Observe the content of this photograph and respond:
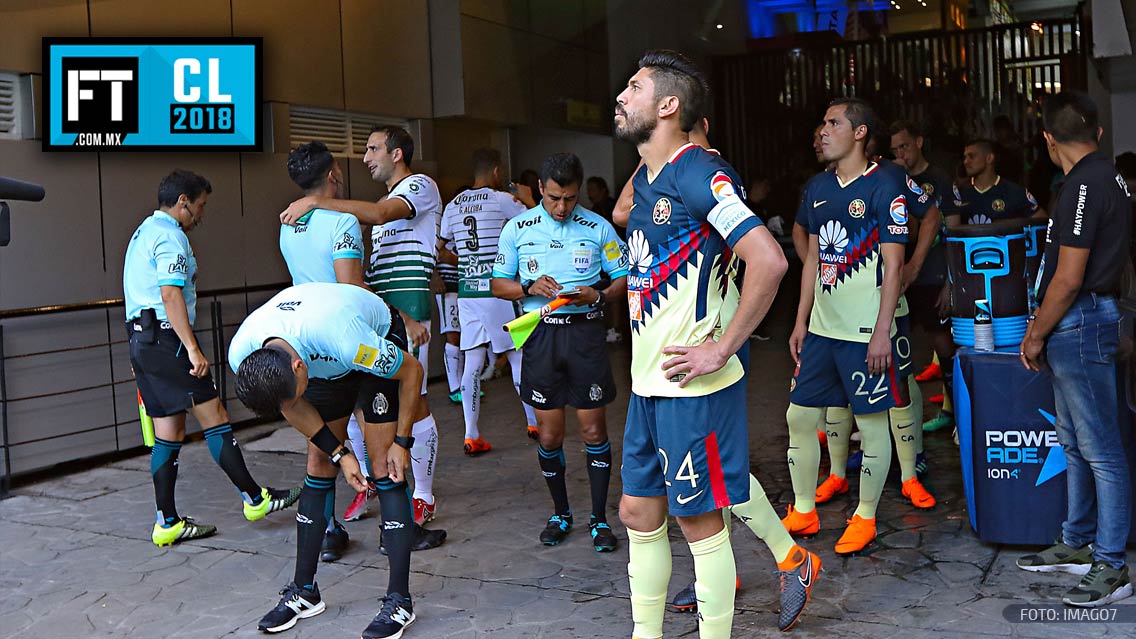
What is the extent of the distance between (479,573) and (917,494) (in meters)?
2.24

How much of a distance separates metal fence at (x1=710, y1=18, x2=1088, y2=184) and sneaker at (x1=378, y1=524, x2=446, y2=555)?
38.8 feet

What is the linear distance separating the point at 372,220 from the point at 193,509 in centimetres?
214

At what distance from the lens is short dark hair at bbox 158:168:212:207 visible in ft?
17.9

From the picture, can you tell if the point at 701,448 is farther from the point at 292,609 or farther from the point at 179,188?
the point at 179,188

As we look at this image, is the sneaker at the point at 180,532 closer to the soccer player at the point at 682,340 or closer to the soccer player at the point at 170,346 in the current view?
the soccer player at the point at 170,346

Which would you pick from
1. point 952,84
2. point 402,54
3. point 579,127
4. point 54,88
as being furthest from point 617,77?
point 54,88

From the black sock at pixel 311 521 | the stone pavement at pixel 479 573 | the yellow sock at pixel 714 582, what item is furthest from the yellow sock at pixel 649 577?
the black sock at pixel 311 521

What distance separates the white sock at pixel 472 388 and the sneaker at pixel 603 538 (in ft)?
7.48

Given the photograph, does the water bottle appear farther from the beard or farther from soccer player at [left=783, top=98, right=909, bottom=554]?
the beard

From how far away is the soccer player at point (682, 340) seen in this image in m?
3.14

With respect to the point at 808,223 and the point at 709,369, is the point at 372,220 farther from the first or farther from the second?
the point at 709,369

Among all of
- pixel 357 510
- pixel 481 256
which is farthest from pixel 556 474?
pixel 481 256

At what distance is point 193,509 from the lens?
19.9ft

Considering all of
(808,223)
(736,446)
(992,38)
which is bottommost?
(736,446)
